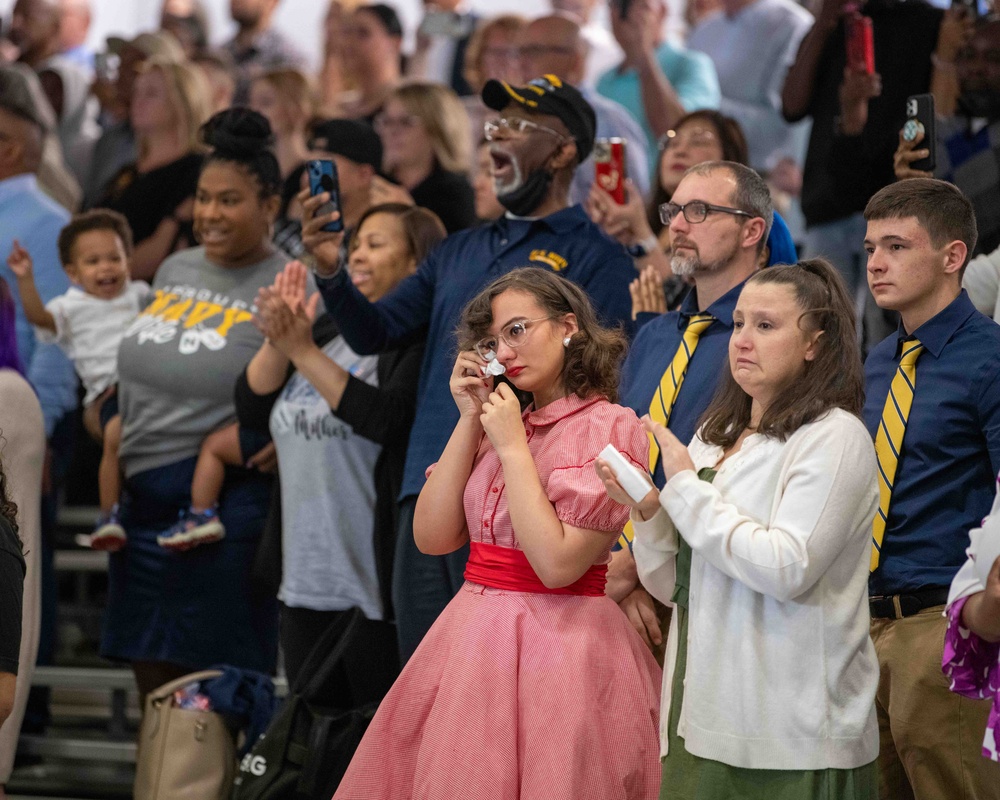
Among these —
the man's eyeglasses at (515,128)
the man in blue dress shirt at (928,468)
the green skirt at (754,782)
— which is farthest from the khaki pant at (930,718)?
the man's eyeglasses at (515,128)

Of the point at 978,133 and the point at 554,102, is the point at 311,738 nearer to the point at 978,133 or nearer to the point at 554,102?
the point at 554,102

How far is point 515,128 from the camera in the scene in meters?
3.88

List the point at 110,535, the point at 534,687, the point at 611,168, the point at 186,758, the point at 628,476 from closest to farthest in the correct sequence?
the point at 628,476
the point at 534,687
the point at 186,758
the point at 611,168
the point at 110,535

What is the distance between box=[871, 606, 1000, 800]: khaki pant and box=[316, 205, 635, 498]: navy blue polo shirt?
1.14 m

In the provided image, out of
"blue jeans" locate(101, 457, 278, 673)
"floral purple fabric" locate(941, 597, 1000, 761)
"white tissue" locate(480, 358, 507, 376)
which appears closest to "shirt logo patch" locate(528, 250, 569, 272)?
"white tissue" locate(480, 358, 507, 376)

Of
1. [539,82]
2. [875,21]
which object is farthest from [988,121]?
[539,82]

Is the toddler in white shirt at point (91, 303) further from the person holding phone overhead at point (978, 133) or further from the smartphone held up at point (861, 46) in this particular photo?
the person holding phone overhead at point (978, 133)

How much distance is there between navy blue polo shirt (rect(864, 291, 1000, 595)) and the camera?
294 cm

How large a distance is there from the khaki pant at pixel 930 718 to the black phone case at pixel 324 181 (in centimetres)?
188

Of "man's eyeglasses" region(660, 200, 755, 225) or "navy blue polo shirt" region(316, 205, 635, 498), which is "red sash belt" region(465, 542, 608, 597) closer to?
"navy blue polo shirt" region(316, 205, 635, 498)

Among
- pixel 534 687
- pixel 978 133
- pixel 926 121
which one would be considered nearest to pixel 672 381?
pixel 534 687

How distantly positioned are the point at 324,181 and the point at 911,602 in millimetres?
1965

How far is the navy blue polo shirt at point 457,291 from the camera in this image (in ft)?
12.2

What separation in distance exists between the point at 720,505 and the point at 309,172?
188 centimetres
